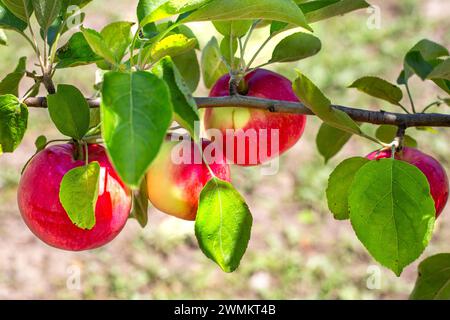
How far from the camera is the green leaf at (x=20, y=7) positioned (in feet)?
2.56

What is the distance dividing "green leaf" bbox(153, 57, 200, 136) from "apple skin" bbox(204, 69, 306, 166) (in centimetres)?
31

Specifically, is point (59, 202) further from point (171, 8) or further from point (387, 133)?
point (387, 133)

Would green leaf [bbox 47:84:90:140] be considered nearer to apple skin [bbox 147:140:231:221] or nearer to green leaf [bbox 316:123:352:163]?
apple skin [bbox 147:140:231:221]

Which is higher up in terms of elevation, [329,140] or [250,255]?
[329,140]

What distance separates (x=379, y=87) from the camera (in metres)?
0.97

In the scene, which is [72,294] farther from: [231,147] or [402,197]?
[402,197]

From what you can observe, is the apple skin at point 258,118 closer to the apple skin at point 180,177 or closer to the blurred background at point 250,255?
the apple skin at point 180,177

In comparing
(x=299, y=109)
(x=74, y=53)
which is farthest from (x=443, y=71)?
(x=74, y=53)

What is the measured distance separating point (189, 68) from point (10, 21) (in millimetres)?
281

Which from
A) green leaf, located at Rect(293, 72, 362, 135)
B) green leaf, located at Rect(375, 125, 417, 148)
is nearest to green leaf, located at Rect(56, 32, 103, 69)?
green leaf, located at Rect(293, 72, 362, 135)

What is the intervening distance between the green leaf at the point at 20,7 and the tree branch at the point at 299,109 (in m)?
0.10

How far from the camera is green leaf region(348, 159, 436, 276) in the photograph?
699mm

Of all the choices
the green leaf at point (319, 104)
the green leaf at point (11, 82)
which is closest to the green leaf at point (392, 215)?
the green leaf at point (319, 104)

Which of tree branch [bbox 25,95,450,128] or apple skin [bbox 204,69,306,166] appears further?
apple skin [bbox 204,69,306,166]
